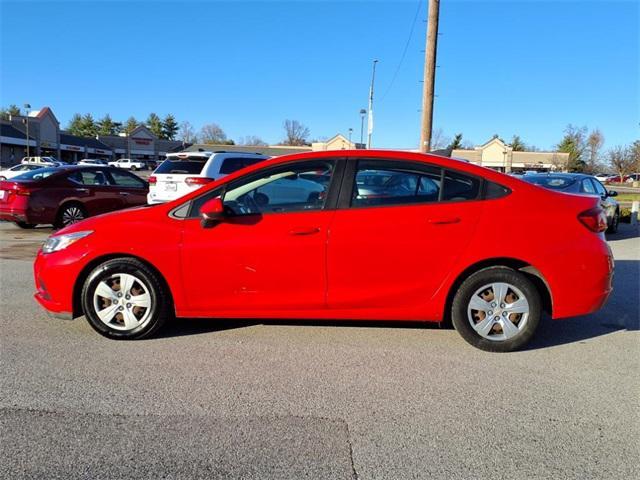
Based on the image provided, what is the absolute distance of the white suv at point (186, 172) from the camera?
31.0 feet

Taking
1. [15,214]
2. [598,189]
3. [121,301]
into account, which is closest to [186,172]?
[15,214]

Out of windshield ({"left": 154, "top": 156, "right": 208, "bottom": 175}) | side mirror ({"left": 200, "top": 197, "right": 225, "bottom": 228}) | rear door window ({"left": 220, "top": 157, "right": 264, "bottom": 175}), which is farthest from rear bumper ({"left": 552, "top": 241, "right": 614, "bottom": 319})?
windshield ({"left": 154, "top": 156, "right": 208, "bottom": 175})

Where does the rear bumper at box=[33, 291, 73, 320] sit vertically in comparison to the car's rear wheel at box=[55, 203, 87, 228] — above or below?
below

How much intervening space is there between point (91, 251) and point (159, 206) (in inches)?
27.1

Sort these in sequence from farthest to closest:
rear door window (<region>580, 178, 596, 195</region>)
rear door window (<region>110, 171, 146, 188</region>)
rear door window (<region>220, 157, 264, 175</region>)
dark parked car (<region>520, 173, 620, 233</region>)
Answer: rear door window (<region>110, 171, 146, 188</region>), rear door window (<region>580, 178, 596, 195</region>), dark parked car (<region>520, 173, 620, 233</region>), rear door window (<region>220, 157, 264, 175</region>)

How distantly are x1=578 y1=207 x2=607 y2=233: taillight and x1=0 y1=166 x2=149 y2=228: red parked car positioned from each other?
963 cm

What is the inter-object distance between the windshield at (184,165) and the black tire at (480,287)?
22.5ft

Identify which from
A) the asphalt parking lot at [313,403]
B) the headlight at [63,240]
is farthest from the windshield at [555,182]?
the headlight at [63,240]

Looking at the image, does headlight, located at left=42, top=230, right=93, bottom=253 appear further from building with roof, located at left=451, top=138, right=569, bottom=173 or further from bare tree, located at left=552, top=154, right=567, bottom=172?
building with roof, located at left=451, top=138, right=569, bottom=173

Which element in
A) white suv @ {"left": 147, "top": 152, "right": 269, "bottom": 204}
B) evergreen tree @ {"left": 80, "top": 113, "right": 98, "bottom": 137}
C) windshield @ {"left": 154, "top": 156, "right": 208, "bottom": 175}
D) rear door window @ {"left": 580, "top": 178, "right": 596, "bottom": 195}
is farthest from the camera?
evergreen tree @ {"left": 80, "top": 113, "right": 98, "bottom": 137}

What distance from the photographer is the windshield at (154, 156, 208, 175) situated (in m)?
9.73

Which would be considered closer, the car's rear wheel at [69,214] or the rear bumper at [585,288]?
the rear bumper at [585,288]

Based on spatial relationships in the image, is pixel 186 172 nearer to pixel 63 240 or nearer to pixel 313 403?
pixel 63 240

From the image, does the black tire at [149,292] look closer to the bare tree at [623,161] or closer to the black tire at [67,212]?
the black tire at [67,212]
